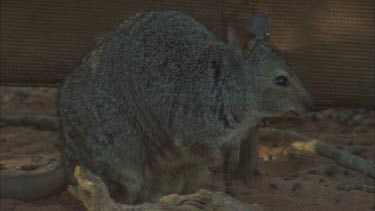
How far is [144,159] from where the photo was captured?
17.9 feet

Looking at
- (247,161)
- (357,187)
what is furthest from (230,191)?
(357,187)

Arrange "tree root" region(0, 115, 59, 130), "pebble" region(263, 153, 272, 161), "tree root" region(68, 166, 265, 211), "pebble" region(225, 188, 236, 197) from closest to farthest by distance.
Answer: "tree root" region(68, 166, 265, 211), "pebble" region(225, 188, 236, 197), "pebble" region(263, 153, 272, 161), "tree root" region(0, 115, 59, 130)

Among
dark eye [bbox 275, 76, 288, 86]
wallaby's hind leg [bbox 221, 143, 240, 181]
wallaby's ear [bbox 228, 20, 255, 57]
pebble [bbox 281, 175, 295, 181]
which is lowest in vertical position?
pebble [bbox 281, 175, 295, 181]

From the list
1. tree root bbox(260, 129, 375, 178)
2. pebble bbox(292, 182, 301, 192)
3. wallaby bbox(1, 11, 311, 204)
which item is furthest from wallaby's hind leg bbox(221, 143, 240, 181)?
tree root bbox(260, 129, 375, 178)

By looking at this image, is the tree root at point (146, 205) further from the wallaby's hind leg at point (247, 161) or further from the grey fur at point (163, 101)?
the wallaby's hind leg at point (247, 161)

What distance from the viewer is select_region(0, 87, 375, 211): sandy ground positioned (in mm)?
5980

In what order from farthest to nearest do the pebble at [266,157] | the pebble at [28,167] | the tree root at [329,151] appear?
the pebble at [266,157], the tree root at [329,151], the pebble at [28,167]

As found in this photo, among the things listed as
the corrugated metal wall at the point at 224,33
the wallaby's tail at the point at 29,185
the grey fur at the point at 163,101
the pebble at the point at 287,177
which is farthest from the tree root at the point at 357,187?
the wallaby's tail at the point at 29,185

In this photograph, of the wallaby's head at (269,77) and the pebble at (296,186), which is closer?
the wallaby's head at (269,77)

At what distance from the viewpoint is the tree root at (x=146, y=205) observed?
423 centimetres

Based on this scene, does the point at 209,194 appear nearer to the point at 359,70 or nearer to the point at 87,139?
the point at 87,139

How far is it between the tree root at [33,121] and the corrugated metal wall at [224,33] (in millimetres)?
1700

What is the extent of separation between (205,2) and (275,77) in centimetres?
141

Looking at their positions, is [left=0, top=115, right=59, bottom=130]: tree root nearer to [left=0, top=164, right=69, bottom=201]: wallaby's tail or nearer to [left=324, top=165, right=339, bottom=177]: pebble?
[left=0, top=164, right=69, bottom=201]: wallaby's tail
